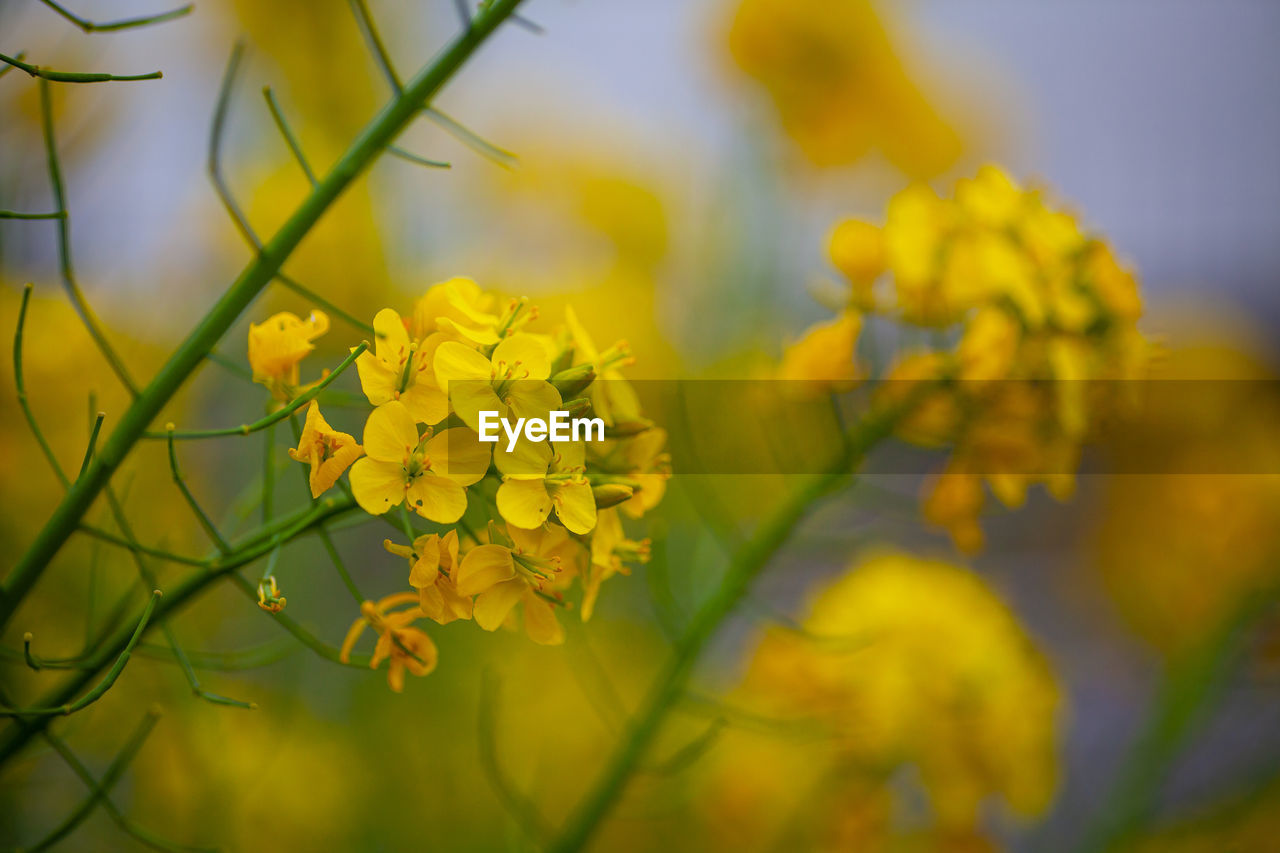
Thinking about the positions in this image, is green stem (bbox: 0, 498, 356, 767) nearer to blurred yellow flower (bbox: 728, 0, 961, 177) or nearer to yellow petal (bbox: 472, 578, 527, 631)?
yellow petal (bbox: 472, 578, 527, 631)

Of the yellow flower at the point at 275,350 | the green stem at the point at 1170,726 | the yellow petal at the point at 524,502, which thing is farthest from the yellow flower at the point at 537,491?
the green stem at the point at 1170,726

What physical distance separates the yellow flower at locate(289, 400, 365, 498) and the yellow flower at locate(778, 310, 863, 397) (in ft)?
1.02

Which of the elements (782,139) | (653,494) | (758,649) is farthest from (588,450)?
(782,139)

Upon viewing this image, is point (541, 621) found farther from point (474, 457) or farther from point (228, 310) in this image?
point (228, 310)

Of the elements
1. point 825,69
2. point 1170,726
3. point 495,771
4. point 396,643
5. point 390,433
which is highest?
point 825,69

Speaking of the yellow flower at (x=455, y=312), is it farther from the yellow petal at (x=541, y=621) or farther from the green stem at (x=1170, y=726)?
the green stem at (x=1170, y=726)

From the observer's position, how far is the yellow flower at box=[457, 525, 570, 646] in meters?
0.33

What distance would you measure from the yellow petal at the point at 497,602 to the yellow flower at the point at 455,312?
0.32 feet

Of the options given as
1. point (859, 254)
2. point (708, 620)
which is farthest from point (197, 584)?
point (859, 254)

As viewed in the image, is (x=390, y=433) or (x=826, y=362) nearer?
(x=390, y=433)

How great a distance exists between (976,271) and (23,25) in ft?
2.30

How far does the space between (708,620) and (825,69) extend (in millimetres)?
864

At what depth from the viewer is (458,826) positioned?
2.93ft

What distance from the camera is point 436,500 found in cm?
32
